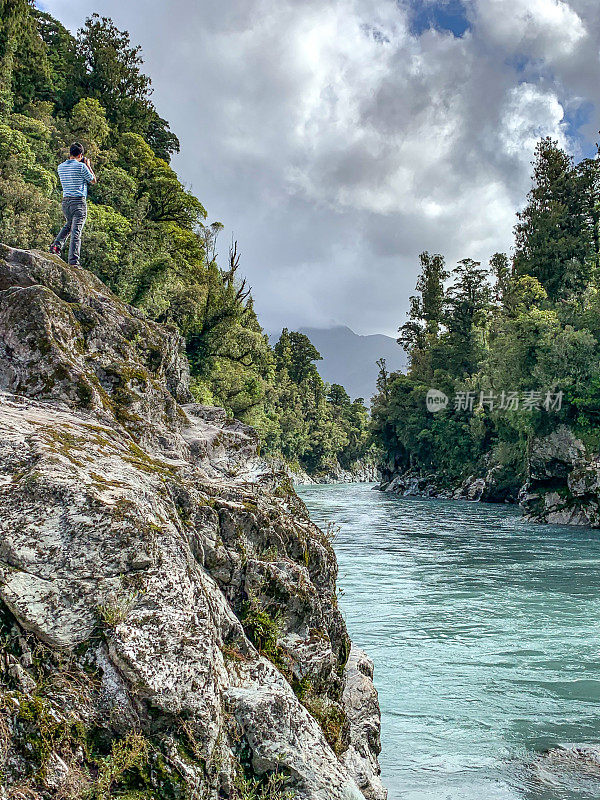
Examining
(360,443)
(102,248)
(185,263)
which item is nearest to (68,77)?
(185,263)

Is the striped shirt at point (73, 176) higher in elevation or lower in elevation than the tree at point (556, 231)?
lower

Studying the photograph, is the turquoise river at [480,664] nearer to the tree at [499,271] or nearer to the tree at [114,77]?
the tree at [114,77]

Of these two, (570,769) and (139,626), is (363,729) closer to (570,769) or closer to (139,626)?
(570,769)

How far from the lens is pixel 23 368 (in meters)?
5.88

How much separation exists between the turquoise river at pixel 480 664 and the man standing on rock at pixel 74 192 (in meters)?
8.18

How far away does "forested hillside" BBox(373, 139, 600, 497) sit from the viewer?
36000 millimetres

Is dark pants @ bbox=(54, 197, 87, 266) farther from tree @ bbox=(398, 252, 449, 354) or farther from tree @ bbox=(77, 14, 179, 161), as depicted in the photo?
tree @ bbox=(398, 252, 449, 354)

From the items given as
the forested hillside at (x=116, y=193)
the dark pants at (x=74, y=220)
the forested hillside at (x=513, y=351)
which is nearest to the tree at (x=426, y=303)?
the forested hillside at (x=513, y=351)

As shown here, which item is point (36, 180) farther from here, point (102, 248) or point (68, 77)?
point (68, 77)

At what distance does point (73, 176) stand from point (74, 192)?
23 centimetres

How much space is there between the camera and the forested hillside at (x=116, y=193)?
23562mm

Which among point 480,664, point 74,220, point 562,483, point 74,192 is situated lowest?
point 480,664

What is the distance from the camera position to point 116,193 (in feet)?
96.5

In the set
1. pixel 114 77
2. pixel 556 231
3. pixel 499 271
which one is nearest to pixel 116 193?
pixel 114 77
